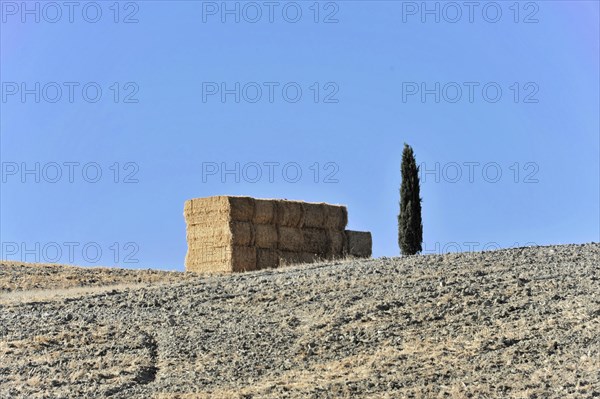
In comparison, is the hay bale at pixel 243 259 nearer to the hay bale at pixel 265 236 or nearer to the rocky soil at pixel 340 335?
the hay bale at pixel 265 236

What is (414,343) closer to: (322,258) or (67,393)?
(67,393)

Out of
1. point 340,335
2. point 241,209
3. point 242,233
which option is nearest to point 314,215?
point 241,209

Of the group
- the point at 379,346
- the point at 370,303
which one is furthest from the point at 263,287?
the point at 379,346

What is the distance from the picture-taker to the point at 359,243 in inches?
1340

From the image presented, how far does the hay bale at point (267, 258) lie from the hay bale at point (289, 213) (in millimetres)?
991

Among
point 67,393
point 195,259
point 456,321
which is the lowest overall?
point 67,393

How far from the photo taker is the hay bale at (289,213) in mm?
31531

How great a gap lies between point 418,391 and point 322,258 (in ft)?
60.7

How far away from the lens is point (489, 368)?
14.1 metres

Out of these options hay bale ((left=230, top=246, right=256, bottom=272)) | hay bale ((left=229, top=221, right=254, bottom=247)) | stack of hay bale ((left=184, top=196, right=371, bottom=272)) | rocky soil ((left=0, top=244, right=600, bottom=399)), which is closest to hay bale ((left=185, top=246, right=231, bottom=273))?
stack of hay bale ((left=184, top=196, right=371, bottom=272))

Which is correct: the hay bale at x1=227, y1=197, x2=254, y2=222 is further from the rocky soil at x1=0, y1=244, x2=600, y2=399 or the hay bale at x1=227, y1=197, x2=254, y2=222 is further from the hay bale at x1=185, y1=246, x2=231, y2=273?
the rocky soil at x1=0, y1=244, x2=600, y2=399

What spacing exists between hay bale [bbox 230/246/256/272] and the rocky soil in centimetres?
931

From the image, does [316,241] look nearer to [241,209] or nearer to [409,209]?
[409,209]

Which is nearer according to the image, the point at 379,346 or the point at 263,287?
the point at 379,346
